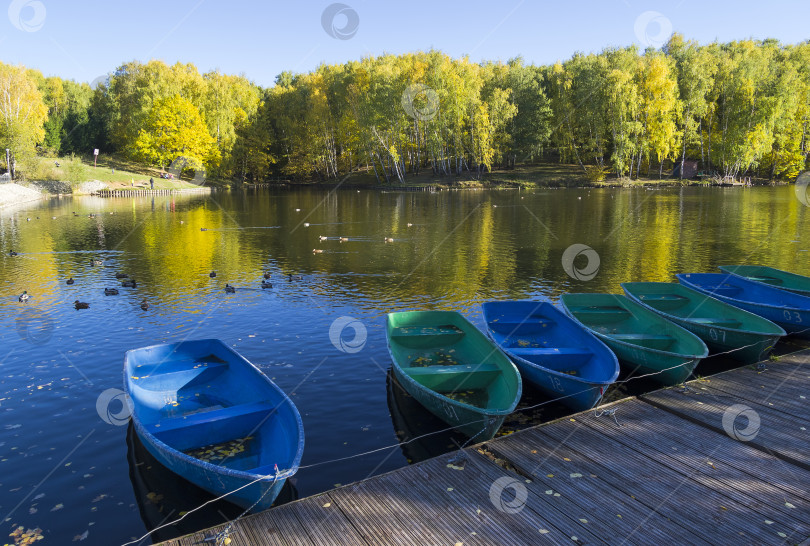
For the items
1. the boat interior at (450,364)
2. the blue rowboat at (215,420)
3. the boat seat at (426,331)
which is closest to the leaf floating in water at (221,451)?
the blue rowboat at (215,420)

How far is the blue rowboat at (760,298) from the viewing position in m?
17.1

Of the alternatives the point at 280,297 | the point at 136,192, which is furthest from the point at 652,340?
the point at 136,192

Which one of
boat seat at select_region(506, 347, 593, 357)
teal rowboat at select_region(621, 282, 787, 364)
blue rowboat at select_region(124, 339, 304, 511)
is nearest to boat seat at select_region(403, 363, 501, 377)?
boat seat at select_region(506, 347, 593, 357)

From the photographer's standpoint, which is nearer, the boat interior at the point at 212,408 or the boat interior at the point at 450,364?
A: the boat interior at the point at 212,408

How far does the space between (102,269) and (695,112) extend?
Result: 307 ft

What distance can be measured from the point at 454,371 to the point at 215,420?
5.60 metres

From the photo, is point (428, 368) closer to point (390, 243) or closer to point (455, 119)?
point (390, 243)

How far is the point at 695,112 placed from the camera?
88.9 metres

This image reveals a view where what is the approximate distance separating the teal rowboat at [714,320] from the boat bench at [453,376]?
6.98 m

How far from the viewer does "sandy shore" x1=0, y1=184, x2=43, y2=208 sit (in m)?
67.6

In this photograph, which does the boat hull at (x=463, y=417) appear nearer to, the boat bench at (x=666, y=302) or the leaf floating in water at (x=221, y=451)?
the leaf floating in water at (x=221, y=451)

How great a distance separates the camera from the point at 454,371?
1280 centimetres

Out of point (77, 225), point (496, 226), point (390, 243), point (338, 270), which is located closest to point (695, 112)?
point (496, 226)

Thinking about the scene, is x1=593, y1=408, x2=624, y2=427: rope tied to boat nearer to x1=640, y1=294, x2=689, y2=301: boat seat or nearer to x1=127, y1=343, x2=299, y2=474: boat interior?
x1=127, y1=343, x2=299, y2=474: boat interior
